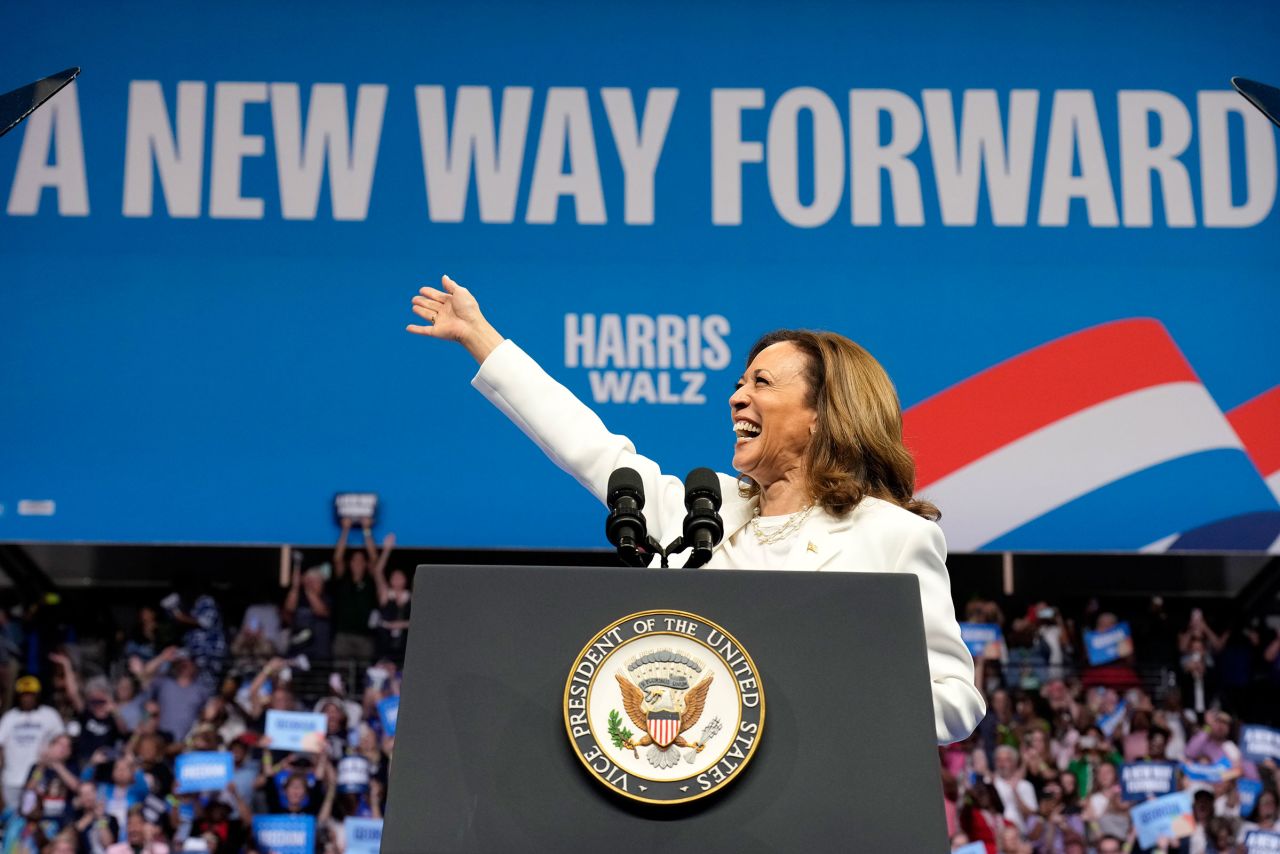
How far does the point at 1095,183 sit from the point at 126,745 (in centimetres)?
385

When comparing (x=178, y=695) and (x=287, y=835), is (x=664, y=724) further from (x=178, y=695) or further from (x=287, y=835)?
(x=178, y=695)

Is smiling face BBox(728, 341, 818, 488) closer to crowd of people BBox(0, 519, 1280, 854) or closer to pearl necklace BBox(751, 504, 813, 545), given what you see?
pearl necklace BBox(751, 504, 813, 545)

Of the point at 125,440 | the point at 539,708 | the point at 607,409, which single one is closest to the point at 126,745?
the point at 125,440

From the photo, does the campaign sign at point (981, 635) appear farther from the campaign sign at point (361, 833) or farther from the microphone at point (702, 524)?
the microphone at point (702, 524)

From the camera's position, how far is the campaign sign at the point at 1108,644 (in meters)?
5.40

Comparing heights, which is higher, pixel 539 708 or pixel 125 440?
pixel 125 440

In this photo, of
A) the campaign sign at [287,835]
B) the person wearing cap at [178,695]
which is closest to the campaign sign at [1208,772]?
the campaign sign at [287,835]

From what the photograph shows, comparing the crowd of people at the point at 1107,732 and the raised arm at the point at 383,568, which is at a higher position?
the raised arm at the point at 383,568

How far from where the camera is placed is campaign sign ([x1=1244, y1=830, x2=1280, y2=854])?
16.0 ft

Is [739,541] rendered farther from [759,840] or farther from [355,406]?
[355,406]

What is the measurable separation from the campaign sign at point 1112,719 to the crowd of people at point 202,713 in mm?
2526

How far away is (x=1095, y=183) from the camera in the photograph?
4.66m

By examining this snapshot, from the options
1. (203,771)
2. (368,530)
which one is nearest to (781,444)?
(368,530)

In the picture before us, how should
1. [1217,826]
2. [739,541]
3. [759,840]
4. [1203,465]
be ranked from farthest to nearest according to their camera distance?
[1217,826], [1203,465], [739,541], [759,840]
